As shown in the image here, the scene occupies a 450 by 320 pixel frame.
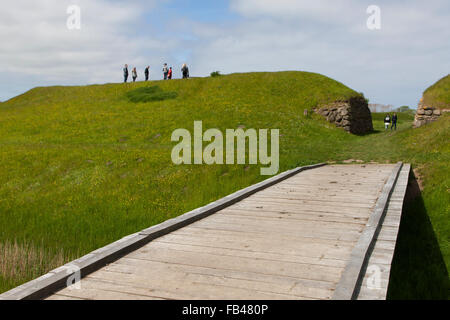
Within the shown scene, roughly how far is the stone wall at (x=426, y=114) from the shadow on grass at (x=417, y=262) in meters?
17.6

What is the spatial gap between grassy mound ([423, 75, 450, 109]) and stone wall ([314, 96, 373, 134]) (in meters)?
6.33

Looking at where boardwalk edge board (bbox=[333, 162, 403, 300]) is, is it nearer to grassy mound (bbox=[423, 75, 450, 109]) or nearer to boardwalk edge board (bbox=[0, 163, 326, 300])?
boardwalk edge board (bbox=[0, 163, 326, 300])

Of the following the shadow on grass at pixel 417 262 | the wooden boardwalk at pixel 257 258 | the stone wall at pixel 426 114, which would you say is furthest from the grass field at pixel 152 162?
the wooden boardwalk at pixel 257 258

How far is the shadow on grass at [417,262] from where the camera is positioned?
9.05m

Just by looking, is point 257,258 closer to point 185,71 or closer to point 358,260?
point 358,260

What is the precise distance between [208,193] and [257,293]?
38.0ft

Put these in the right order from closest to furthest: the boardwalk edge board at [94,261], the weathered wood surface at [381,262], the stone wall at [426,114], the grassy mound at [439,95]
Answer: the boardwalk edge board at [94,261]
the weathered wood surface at [381,262]
the stone wall at [426,114]
the grassy mound at [439,95]

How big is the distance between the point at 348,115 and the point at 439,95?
7378 millimetres

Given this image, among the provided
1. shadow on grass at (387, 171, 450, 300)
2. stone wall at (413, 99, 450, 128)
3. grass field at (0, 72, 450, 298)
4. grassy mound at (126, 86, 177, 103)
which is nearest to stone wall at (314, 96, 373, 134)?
grass field at (0, 72, 450, 298)

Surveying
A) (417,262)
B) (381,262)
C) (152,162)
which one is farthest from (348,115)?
(381,262)

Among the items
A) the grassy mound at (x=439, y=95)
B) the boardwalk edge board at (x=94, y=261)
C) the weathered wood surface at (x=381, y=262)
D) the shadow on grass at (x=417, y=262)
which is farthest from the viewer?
the grassy mound at (x=439, y=95)

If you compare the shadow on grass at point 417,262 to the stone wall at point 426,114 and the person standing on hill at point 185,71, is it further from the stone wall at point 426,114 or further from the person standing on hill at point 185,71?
the person standing on hill at point 185,71

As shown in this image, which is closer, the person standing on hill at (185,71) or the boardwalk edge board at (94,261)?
the boardwalk edge board at (94,261)
